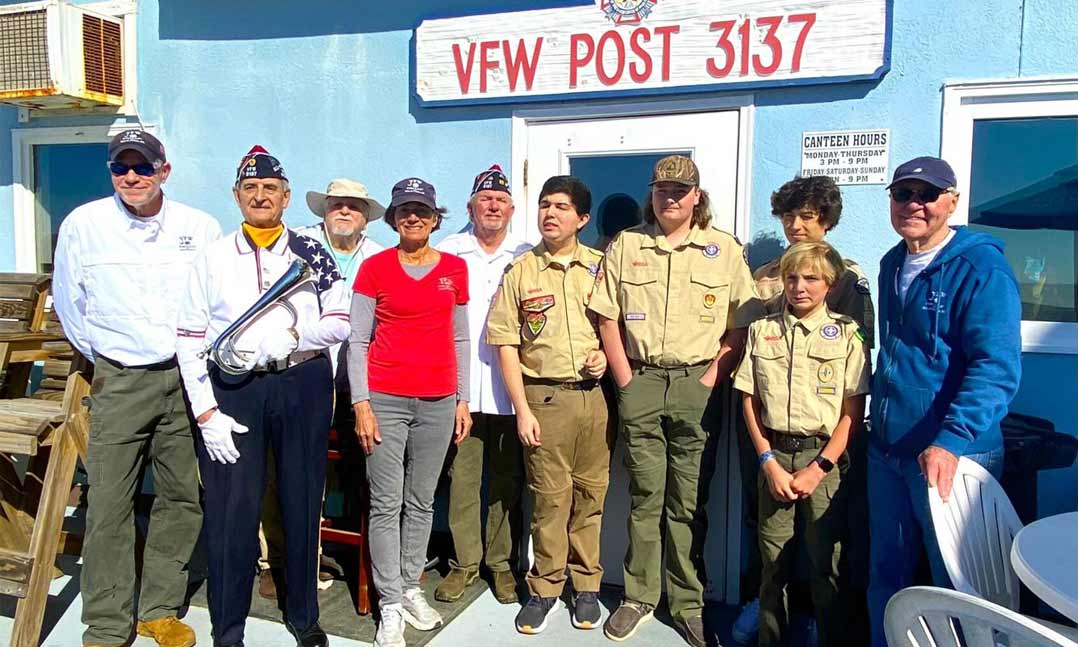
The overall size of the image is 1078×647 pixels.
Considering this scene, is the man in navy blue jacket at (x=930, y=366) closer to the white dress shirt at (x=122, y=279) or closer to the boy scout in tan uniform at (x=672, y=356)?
the boy scout in tan uniform at (x=672, y=356)

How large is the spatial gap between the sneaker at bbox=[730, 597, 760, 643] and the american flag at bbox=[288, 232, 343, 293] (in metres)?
2.15

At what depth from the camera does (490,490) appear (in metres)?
3.72

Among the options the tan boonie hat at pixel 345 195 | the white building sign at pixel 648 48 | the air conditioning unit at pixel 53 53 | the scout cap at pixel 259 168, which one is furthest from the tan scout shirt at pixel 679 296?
the air conditioning unit at pixel 53 53

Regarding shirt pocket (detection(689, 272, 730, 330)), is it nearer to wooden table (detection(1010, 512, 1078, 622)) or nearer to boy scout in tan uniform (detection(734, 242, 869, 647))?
boy scout in tan uniform (detection(734, 242, 869, 647))

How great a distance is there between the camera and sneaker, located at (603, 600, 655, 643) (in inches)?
127

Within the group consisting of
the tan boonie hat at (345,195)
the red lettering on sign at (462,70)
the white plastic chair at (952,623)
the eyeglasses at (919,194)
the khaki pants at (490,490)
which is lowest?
the khaki pants at (490,490)

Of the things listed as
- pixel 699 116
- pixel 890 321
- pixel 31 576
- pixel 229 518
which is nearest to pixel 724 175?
pixel 699 116

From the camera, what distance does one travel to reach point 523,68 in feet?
12.8

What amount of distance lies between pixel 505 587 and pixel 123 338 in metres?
1.93

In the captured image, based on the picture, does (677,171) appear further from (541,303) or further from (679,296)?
(541,303)

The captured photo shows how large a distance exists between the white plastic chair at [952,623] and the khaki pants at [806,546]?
0.86 meters

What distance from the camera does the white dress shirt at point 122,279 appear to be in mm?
3025

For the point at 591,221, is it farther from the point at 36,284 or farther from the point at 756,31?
the point at 36,284

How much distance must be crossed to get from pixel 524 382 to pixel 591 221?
1005mm
